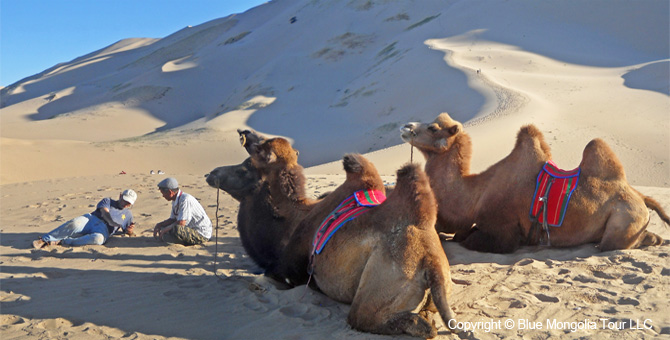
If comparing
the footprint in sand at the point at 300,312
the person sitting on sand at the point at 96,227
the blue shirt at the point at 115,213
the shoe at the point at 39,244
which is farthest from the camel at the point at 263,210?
the shoe at the point at 39,244

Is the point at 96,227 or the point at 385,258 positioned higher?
the point at 385,258

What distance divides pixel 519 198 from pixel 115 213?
15.9 ft

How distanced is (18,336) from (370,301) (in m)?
2.44

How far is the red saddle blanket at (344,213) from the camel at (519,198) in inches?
72.2

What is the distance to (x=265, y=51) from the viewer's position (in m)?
51.6

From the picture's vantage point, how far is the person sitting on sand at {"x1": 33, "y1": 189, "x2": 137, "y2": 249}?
6922mm

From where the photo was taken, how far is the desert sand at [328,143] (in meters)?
4.32

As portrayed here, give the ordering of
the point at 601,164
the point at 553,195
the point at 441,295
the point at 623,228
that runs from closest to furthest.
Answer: the point at 441,295
the point at 623,228
the point at 553,195
the point at 601,164

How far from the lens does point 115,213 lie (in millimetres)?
7383

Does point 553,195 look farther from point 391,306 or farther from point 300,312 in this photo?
point 300,312

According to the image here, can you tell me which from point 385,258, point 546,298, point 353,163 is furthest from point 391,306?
point 546,298

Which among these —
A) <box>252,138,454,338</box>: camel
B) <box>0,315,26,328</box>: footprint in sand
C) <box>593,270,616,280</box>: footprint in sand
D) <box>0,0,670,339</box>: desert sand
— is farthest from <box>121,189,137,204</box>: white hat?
<box>593,270,616,280</box>: footprint in sand

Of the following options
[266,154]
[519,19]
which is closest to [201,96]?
[519,19]

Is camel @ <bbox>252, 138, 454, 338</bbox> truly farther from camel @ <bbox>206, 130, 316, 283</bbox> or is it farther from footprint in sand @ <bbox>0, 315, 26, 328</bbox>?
footprint in sand @ <bbox>0, 315, 26, 328</bbox>
